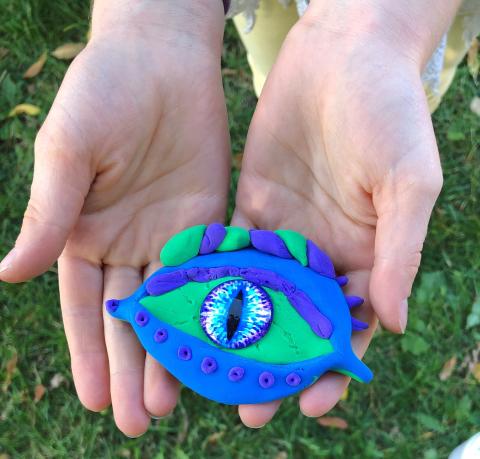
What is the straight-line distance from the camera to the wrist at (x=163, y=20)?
67.8 inches

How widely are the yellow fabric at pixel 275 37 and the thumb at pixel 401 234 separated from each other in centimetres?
73

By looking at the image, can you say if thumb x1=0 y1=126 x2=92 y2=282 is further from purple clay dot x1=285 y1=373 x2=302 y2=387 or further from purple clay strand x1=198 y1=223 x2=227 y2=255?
purple clay dot x1=285 y1=373 x2=302 y2=387

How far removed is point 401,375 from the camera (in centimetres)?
228

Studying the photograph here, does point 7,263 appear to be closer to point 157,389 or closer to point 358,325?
point 157,389

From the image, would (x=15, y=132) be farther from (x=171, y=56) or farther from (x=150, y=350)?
(x=150, y=350)

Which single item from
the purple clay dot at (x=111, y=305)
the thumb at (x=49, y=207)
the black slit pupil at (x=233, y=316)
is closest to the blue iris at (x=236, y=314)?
the black slit pupil at (x=233, y=316)

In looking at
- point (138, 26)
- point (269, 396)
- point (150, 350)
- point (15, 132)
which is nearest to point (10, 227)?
point (15, 132)

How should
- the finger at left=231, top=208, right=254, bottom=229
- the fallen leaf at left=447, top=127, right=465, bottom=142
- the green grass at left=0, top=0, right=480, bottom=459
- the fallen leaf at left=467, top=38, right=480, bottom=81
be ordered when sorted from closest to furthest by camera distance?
the finger at left=231, top=208, right=254, bottom=229 → the green grass at left=0, top=0, right=480, bottom=459 → the fallen leaf at left=447, top=127, right=465, bottom=142 → the fallen leaf at left=467, top=38, right=480, bottom=81

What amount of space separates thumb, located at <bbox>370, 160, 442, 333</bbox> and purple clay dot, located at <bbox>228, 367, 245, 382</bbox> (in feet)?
1.08

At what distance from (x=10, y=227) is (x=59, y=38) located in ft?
2.92

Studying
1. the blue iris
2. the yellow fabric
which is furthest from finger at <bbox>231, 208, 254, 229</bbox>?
the yellow fabric

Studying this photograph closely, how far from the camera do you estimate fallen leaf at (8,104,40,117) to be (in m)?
2.69

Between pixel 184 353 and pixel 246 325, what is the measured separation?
0.15 metres

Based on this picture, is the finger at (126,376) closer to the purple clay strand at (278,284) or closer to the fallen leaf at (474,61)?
the purple clay strand at (278,284)
